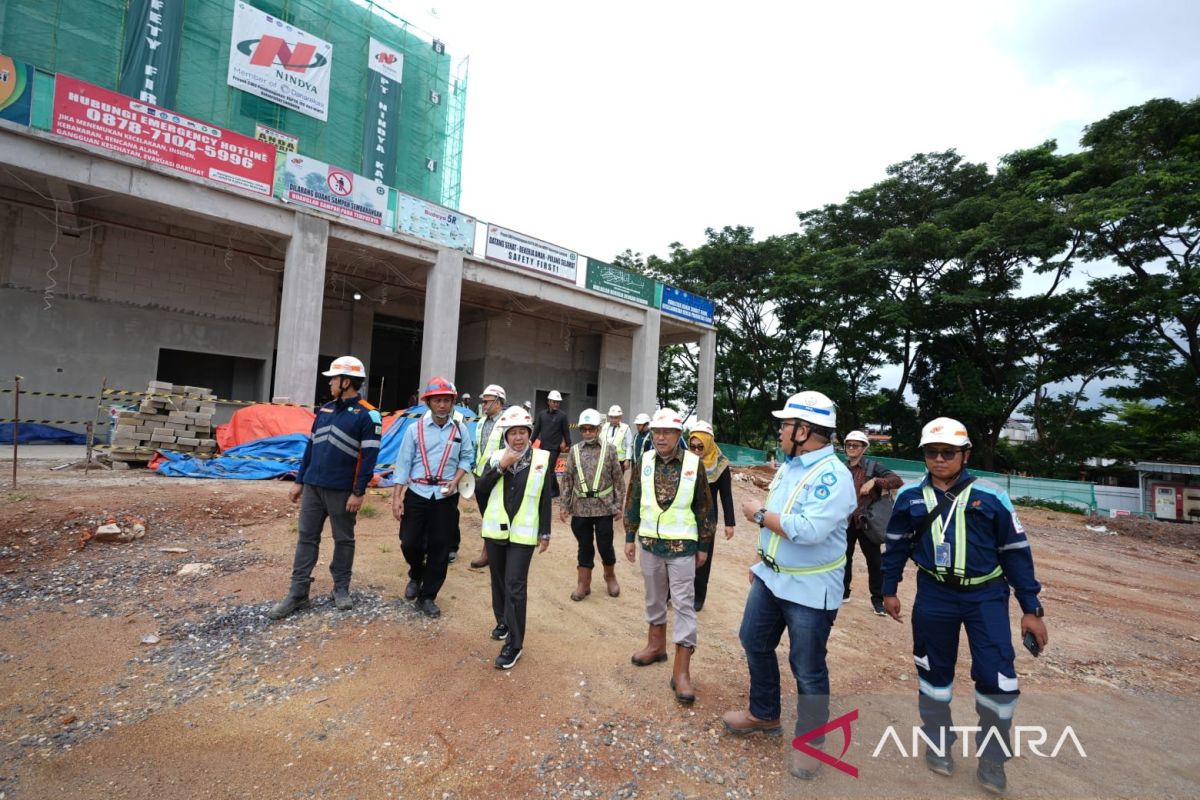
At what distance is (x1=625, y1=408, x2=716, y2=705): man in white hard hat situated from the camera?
3262 mm

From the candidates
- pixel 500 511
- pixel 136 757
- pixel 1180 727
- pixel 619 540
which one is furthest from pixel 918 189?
pixel 136 757

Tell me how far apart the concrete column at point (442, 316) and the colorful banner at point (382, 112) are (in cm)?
875

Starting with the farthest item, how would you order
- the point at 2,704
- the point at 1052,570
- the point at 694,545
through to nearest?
the point at 1052,570 < the point at 694,545 < the point at 2,704

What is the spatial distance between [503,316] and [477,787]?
18.3 meters

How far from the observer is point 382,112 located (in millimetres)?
20281

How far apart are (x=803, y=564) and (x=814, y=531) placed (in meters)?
0.25

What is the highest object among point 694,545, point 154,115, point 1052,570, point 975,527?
point 154,115

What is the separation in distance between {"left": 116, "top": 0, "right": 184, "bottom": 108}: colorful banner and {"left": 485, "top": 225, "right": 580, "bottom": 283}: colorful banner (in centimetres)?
1077

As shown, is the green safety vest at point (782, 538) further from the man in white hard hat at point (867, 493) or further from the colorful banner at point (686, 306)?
the colorful banner at point (686, 306)

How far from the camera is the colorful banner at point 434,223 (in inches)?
538

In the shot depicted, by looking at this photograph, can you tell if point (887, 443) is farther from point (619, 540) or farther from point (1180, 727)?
point (1180, 727)

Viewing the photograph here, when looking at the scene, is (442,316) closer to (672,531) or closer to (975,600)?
(672,531)

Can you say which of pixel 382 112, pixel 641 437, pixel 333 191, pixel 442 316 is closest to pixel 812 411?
pixel 641 437

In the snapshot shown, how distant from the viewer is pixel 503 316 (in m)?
19.8
